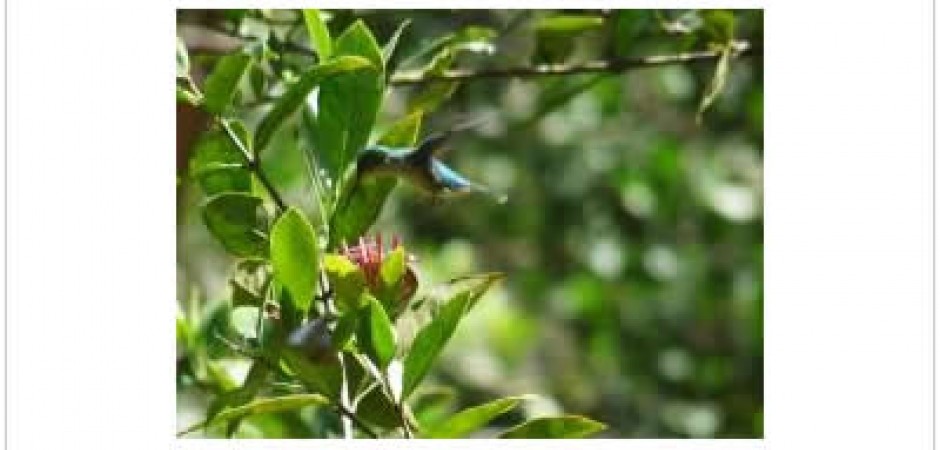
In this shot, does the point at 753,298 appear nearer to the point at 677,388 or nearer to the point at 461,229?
the point at 677,388

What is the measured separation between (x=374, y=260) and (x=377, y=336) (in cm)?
4

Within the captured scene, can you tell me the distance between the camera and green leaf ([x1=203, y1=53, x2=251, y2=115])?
1.08 metres

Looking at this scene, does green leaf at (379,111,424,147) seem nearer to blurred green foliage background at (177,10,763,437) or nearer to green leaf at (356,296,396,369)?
green leaf at (356,296,396,369)

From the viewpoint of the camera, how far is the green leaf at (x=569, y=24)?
56.9 inches

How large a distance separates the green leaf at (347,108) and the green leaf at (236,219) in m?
0.06

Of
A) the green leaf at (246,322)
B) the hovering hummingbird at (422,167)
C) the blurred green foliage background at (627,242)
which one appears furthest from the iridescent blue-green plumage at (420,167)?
the blurred green foliage background at (627,242)

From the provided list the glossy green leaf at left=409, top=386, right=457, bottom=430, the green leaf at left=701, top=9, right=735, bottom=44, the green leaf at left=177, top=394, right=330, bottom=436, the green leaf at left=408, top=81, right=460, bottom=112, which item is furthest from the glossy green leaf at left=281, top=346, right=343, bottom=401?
the green leaf at left=701, top=9, right=735, bottom=44

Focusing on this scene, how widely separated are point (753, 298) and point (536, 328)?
1.58 ft

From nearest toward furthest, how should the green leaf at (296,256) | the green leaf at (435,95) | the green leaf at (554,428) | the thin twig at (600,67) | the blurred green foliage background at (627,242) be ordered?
1. the green leaf at (296,256)
2. the green leaf at (554,428)
3. the green leaf at (435,95)
4. the thin twig at (600,67)
5. the blurred green foliage background at (627,242)

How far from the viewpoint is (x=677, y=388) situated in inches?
134

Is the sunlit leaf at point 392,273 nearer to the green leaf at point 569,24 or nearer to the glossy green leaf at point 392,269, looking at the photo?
the glossy green leaf at point 392,269

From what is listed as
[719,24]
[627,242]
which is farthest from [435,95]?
[627,242]

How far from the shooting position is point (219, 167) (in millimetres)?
1097
